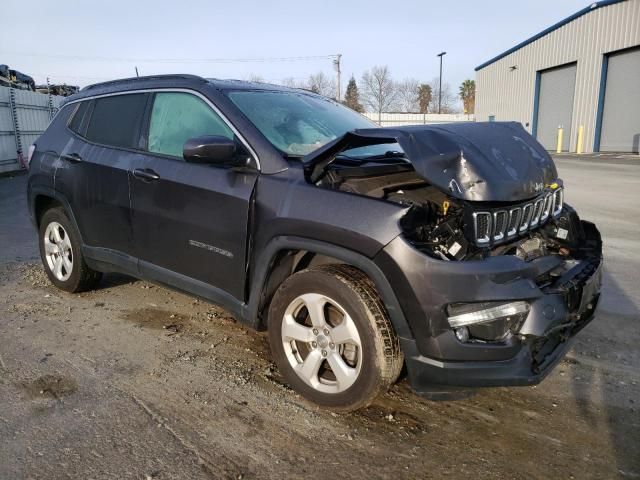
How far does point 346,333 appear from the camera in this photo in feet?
9.09

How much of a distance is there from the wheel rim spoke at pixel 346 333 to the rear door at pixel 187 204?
2.51ft

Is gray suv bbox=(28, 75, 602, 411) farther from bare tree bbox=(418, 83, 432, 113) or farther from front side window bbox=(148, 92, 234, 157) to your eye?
bare tree bbox=(418, 83, 432, 113)

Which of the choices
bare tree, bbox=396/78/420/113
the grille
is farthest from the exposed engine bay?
bare tree, bbox=396/78/420/113

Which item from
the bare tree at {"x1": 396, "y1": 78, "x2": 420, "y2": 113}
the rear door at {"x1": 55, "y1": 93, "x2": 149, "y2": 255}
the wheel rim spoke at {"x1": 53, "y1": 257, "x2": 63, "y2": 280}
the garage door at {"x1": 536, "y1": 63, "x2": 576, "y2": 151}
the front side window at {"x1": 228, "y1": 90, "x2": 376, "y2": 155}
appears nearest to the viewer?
the front side window at {"x1": 228, "y1": 90, "x2": 376, "y2": 155}

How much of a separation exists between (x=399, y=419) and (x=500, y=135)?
1788mm

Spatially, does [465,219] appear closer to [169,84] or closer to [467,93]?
[169,84]

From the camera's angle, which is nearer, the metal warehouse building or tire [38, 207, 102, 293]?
tire [38, 207, 102, 293]

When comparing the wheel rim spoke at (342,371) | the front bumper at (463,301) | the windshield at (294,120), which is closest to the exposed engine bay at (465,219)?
the front bumper at (463,301)

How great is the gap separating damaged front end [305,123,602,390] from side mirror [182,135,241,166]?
18.6 inches

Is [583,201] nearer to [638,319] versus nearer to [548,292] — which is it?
[638,319]

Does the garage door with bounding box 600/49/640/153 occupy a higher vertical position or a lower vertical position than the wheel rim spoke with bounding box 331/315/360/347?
higher

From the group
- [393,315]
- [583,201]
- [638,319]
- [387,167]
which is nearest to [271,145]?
[387,167]

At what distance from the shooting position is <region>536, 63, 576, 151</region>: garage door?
29234 mm

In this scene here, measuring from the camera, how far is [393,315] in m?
2.63
